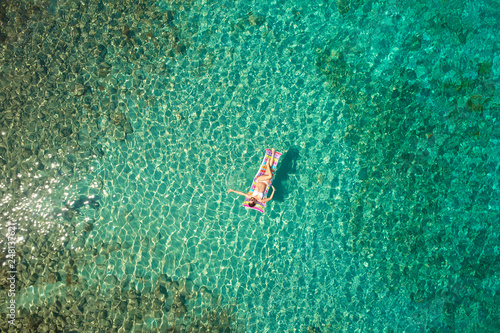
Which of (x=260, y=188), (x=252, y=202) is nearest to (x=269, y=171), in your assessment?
(x=260, y=188)

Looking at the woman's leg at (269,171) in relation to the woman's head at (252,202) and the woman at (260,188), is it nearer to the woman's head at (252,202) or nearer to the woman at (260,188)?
the woman at (260,188)

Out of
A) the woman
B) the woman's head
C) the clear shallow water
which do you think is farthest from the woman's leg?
the woman's head

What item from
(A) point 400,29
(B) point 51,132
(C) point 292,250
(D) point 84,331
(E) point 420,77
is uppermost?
(A) point 400,29

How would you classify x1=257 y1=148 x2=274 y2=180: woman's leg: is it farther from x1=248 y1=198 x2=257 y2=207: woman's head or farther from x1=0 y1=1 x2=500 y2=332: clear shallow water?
x1=248 y1=198 x2=257 y2=207: woman's head

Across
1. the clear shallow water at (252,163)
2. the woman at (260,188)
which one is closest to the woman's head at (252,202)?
the woman at (260,188)

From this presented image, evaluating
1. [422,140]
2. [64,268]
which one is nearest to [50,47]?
[64,268]

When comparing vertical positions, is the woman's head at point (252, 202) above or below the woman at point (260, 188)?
below

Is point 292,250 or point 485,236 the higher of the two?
point 485,236

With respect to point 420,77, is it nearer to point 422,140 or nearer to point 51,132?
point 422,140
